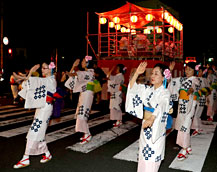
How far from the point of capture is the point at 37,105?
4086mm

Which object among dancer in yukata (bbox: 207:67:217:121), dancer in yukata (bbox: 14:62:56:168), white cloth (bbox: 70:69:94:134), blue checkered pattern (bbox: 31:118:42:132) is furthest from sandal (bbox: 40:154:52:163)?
dancer in yukata (bbox: 207:67:217:121)

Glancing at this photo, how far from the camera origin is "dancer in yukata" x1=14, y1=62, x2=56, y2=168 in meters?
4.02

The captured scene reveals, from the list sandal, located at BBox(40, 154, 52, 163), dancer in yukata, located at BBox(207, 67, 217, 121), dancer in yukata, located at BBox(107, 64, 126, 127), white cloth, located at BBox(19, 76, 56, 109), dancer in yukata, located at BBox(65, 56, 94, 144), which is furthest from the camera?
dancer in yukata, located at BBox(207, 67, 217, 121)

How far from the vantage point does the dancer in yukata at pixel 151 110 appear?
10.1ft

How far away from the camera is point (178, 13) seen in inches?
613

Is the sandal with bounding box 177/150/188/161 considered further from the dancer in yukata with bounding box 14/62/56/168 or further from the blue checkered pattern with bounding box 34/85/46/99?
the blue checkered pattern with bounding box 34/85/46/99

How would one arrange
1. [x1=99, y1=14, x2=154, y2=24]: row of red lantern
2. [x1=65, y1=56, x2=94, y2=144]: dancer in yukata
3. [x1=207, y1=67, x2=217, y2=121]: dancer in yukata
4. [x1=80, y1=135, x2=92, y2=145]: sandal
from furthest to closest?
[x1=99, y1=14, x2=154, y2=24]: row of red lantern, [x1=207, y1=67, x2=217, y2=121]: dancer in yukata, [x1=65, y1=56, x2=94, y2=144]: dancer in yukata, [x1=80, y1=135, x2=92, y2=145]: sandal

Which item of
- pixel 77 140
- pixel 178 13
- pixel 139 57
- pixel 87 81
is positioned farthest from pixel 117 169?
pixel 178 13

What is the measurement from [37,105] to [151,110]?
6.74 ft

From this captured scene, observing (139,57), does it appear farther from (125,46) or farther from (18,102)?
(18,102)

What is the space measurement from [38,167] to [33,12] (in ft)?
66.5

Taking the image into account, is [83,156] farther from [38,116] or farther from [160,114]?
[160,114]

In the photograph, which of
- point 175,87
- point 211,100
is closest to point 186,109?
point 175,87

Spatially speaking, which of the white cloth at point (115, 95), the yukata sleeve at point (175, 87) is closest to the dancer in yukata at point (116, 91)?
the white cloth at point (115, 95)
